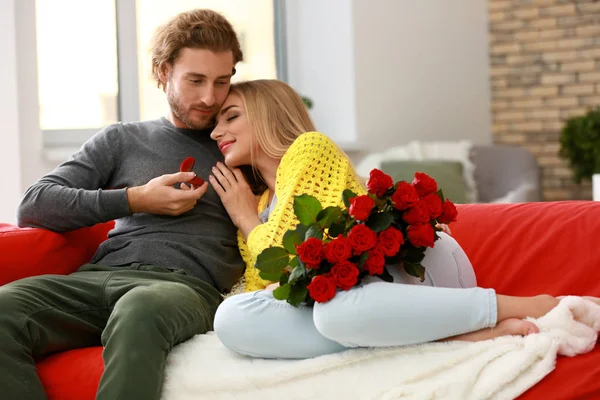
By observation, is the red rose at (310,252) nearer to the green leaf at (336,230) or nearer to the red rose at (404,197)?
the green leaf at (336,230)

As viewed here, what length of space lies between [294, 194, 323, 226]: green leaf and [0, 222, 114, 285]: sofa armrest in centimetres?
81

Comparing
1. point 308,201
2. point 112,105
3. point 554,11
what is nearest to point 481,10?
point 554,11

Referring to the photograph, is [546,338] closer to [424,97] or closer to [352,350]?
[352,350]

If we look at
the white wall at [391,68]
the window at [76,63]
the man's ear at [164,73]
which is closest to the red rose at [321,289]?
the man's ear at [164,73]

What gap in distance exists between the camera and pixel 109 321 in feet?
5.89

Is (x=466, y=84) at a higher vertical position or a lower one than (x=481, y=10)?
lower

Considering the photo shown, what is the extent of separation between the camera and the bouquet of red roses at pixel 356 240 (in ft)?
5.54

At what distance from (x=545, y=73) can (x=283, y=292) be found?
5.10 m

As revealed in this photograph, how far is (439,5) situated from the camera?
5941mm

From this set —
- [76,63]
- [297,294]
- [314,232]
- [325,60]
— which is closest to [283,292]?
[297,294]

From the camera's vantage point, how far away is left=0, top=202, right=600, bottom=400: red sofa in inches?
73.5

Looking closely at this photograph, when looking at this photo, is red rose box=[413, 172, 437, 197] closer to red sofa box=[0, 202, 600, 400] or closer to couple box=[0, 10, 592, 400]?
couple box=[0, 10, 592, 400]

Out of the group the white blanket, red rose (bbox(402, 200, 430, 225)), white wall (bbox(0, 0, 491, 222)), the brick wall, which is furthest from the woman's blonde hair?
the brick wall

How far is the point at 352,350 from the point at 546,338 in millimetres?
376
